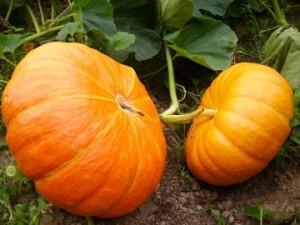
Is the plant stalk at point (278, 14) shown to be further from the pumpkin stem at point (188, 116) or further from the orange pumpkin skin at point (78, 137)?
the orange pumpkin skin at point (78, 137)

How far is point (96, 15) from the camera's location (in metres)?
2.35

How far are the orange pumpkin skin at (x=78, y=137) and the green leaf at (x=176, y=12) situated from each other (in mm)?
649

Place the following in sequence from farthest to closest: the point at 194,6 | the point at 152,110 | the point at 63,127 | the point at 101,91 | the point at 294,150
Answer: the point at 194,6 → the point at 294,150 → the point at 152,110 → the point at 101,91 → the point at 63,127

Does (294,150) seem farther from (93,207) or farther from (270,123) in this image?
(93,207)

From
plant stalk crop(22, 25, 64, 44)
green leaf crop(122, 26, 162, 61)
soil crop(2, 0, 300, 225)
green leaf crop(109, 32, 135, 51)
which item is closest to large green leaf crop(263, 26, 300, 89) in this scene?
soil crop(2, 0, 300, 225)

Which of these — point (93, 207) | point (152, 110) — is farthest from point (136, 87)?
point (93, 207)

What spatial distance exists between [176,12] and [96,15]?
14.4 inches

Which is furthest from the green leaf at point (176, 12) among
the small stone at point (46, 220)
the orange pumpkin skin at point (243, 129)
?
the small stone at point (46, 220)

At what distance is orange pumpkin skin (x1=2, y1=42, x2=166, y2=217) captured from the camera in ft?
5.94

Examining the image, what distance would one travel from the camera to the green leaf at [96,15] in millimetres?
2320

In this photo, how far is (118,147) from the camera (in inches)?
73.1

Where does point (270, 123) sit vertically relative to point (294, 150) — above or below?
above

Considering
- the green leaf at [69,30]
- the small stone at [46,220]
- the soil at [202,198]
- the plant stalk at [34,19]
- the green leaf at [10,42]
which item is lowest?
the soil at [202,198]

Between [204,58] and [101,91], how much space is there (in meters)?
0.65
